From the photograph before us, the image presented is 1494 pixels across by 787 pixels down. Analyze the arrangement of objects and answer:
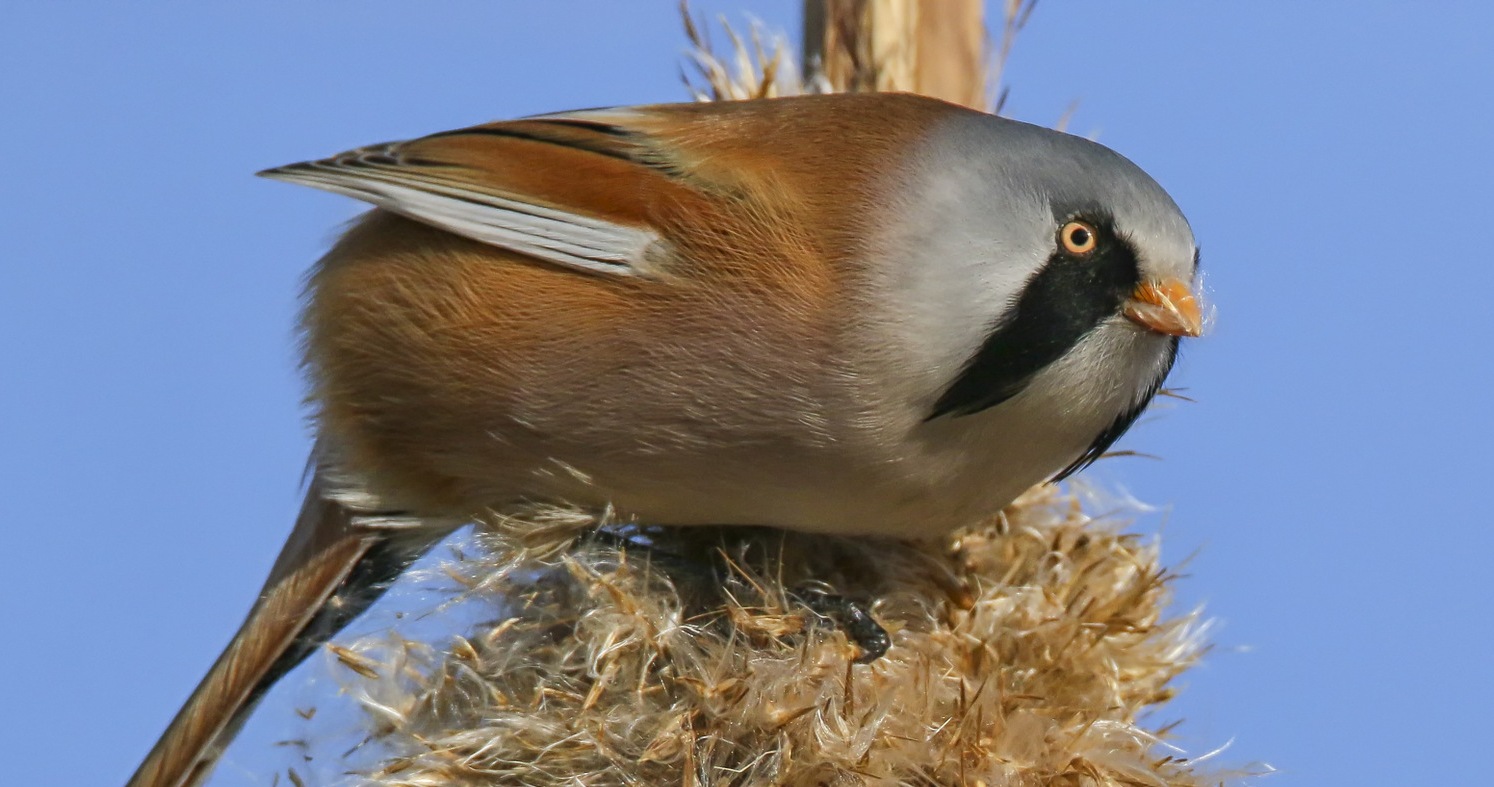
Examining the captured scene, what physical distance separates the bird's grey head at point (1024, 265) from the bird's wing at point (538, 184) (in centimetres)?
36

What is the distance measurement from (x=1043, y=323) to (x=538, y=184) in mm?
762

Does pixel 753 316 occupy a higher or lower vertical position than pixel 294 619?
higher

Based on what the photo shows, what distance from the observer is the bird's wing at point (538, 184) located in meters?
2.44

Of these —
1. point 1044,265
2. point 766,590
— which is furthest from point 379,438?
point 1044,265

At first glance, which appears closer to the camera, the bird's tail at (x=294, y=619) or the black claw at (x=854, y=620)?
the black claw at (x=854, y=620)

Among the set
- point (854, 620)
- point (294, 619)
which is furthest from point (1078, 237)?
point (294, 619)

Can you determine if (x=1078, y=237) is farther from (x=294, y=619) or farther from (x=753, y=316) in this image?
(x=294, y=619)

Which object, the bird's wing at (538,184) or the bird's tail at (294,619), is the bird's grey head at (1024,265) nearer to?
the bird's wing at (538,184)

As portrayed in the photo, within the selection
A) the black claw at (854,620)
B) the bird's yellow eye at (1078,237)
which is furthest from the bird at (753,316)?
the black claw at (854,620)

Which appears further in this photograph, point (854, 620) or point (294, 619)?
point (294, 619)

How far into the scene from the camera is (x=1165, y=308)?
2.33m

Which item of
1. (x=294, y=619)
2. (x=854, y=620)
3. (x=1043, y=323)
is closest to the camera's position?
(x=1043, y=323)

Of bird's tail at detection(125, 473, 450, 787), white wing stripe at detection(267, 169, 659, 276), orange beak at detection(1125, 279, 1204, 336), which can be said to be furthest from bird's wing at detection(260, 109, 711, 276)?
orange beak at detection(1125, 279, 1204, 336)

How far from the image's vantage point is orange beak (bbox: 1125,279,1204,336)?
7.59 feet
